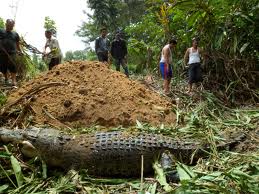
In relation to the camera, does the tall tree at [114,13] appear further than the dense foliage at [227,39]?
Yes

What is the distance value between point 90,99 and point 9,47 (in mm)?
2825

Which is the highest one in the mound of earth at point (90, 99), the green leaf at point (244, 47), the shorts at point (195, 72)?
the green leaf at point (244, 47)

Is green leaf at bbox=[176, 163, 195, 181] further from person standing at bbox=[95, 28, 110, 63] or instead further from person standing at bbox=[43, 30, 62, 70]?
person standing at bbox=[95, 28, 110, 63]

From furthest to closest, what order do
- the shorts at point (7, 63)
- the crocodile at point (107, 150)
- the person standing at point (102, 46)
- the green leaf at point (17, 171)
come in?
the person standing at point (102, 46), the shorts at point (7, 63), the crocodile at point (107, 150), the green leaf at point (17, 171)

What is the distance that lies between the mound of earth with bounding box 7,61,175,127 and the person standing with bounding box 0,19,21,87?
1.60 meters

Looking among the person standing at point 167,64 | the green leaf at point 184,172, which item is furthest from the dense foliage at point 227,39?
the green leaf at point 184,172

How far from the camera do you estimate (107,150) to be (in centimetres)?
429

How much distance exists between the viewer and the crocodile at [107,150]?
168 inches

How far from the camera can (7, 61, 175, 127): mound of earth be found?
5.50 meters

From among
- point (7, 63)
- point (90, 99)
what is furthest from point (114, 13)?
point (90, 99)

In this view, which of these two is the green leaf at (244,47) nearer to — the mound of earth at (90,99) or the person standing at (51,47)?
the mound of earth at (90,99)

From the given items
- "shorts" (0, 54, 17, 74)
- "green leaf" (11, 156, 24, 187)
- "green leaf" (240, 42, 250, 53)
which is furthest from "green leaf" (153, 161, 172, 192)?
"shorts" (0, 54, 17, 74)

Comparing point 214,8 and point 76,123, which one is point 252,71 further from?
point 76,123

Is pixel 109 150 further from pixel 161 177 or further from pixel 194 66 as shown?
pixel 194 66
